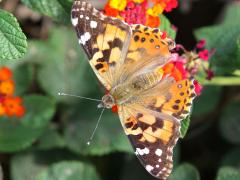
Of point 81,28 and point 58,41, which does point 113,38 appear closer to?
point 81,28

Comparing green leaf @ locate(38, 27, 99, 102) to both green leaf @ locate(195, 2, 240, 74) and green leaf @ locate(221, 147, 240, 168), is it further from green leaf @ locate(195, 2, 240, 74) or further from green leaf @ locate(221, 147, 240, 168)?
green leaf @ locate(221, 147, 240, 168)

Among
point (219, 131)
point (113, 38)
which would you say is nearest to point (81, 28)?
point (113, 38)

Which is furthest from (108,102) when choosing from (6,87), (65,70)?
(65,70)

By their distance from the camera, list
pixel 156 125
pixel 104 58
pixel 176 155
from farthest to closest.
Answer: pixel 176 155 < pixel 104 58 < pixel 156 125

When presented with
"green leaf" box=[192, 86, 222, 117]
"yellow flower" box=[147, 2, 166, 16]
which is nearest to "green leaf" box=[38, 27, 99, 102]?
"green leaf" box=[192, 86, 222, 117]

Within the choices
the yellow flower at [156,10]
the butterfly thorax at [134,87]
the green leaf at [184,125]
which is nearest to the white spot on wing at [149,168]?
the green leaf at [184,125]
